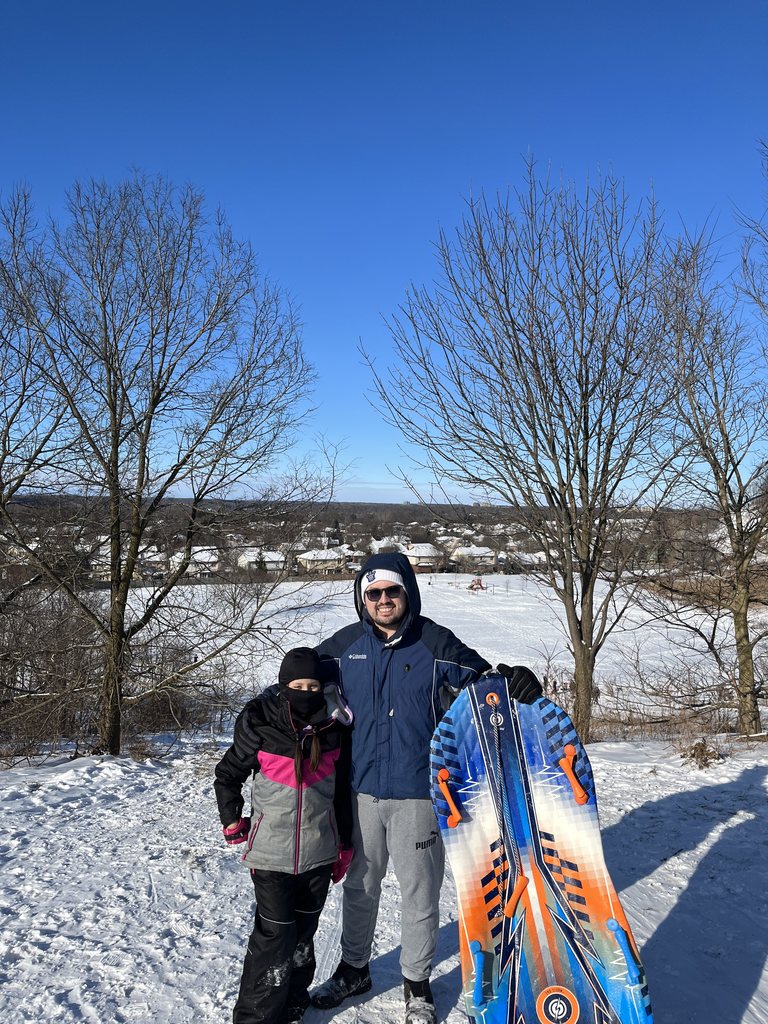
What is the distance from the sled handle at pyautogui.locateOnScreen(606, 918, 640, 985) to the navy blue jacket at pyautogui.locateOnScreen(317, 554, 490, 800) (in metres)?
0.79

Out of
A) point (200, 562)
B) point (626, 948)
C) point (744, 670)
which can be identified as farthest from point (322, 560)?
point (626, 948)

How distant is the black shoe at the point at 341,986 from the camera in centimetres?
265

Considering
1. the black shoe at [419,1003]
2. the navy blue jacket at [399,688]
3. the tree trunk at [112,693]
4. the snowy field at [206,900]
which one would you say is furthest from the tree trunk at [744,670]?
the tree trunk at [112,693]

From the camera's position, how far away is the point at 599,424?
21.8 feet

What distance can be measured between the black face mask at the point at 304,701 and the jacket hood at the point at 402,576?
1.21 feet

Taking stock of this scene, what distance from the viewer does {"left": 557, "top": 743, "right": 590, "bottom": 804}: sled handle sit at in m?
2.70

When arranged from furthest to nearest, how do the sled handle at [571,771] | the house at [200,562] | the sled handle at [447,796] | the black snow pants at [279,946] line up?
the house at [200,562] → the sled handle at [571,771] → the sled handle at [447,796] → the black snow pants at [279,946]

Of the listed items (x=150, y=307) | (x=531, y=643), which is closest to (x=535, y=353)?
(x=150, y=307)

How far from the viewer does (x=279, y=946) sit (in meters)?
2.52

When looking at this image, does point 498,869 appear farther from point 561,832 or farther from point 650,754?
point 650,754

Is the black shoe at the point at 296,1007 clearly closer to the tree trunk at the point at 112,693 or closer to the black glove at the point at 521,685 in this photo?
the black glove at the point at 521,685

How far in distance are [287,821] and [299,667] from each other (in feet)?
1.91

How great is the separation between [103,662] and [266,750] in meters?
7.26

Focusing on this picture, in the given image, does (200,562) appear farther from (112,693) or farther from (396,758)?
(396,758)
